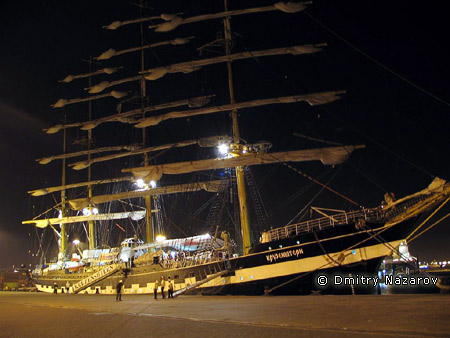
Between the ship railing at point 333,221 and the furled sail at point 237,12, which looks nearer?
the ship railing at point 333,221

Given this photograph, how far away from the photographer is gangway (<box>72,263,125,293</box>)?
31.6 meters

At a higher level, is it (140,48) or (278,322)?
(140,48)

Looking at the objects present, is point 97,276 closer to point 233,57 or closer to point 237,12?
point 233,57

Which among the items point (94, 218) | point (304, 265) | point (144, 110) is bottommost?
point (304, 265)

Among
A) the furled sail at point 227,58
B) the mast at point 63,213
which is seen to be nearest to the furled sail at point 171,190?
the mast at point 63,213

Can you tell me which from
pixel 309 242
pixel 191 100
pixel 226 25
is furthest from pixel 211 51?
pixel 309 242

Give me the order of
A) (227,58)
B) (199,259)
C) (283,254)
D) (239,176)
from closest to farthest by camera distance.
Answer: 1. (283,254)
2. (199,259)
3. (239,176)
4. (227,58)

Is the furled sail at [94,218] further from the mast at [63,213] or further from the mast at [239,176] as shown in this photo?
the mast at [239,176]

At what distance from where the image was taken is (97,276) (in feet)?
108

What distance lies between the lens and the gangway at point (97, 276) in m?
31.6

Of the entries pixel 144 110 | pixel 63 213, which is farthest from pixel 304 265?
pixel 63 213

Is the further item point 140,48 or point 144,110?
point 140,48

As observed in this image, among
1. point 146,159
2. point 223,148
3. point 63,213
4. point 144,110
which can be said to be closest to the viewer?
point 223,148

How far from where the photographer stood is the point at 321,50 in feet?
88.5
